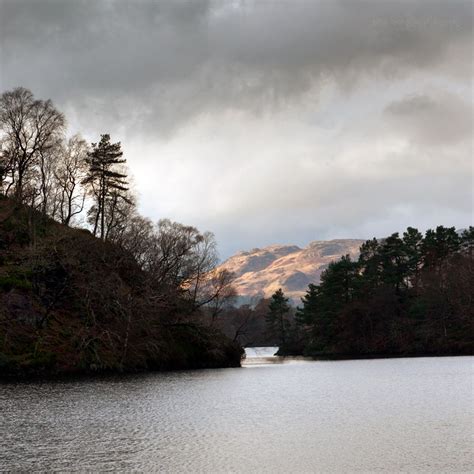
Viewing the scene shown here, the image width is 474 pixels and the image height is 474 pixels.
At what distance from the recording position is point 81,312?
72625 mm

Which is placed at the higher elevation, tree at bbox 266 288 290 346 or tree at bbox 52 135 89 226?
tree at bbox 52 135 89 226

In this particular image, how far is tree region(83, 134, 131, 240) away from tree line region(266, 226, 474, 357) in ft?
220

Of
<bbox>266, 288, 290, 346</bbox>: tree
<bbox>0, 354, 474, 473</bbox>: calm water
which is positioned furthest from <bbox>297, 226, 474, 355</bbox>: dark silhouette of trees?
<bbox>0, 354, 474, 473</bbox>: calm water

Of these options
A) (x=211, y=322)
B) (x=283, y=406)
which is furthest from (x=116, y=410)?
(x=211, y=322)

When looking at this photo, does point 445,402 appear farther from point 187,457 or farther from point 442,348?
point 442,348

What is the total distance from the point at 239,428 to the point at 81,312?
4804cm

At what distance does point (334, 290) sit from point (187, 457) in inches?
4923

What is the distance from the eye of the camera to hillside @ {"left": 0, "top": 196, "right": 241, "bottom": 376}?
64.8 meters

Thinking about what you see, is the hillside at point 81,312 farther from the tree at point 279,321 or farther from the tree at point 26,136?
the tree at point 279,321

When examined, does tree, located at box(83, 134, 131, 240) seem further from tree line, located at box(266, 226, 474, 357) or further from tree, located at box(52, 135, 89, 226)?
tree line, located at box(266, 226, 474, 357)

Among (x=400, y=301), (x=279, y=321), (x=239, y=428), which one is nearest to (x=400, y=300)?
(x=400, y=301)

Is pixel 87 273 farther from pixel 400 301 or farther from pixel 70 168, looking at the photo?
pixel 400 301

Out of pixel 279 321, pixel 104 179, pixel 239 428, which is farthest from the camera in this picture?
pixel 279 321

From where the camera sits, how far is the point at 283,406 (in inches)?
1484
